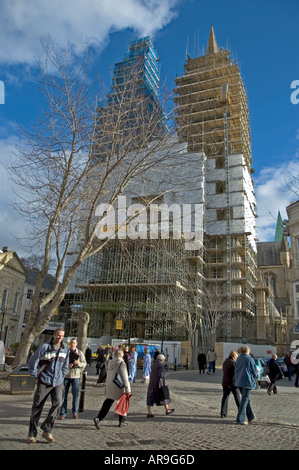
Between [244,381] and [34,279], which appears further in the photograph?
[34,279]

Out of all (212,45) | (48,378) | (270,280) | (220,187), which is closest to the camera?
(48,378)

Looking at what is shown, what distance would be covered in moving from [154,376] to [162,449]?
10.2 ft

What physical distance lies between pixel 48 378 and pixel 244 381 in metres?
3.90

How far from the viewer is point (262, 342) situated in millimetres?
42438

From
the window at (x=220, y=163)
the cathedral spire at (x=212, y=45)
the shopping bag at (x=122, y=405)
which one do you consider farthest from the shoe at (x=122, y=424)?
the cathedral spire at (x=212, y=45)

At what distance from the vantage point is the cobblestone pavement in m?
5.39

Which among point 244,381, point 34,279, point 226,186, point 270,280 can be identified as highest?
point 226,186

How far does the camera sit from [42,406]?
17.6 feet

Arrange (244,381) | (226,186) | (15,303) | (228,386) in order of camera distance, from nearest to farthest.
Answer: (244,381)
(228,386)
(15,303)
(226,186)

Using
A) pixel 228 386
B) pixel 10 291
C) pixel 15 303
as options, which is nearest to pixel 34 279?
pixel 15 303

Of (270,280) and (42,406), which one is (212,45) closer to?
(270,280)

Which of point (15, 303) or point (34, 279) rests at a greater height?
point (34, 279)

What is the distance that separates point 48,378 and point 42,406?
38 cm

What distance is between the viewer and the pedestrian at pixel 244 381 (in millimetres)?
7219
